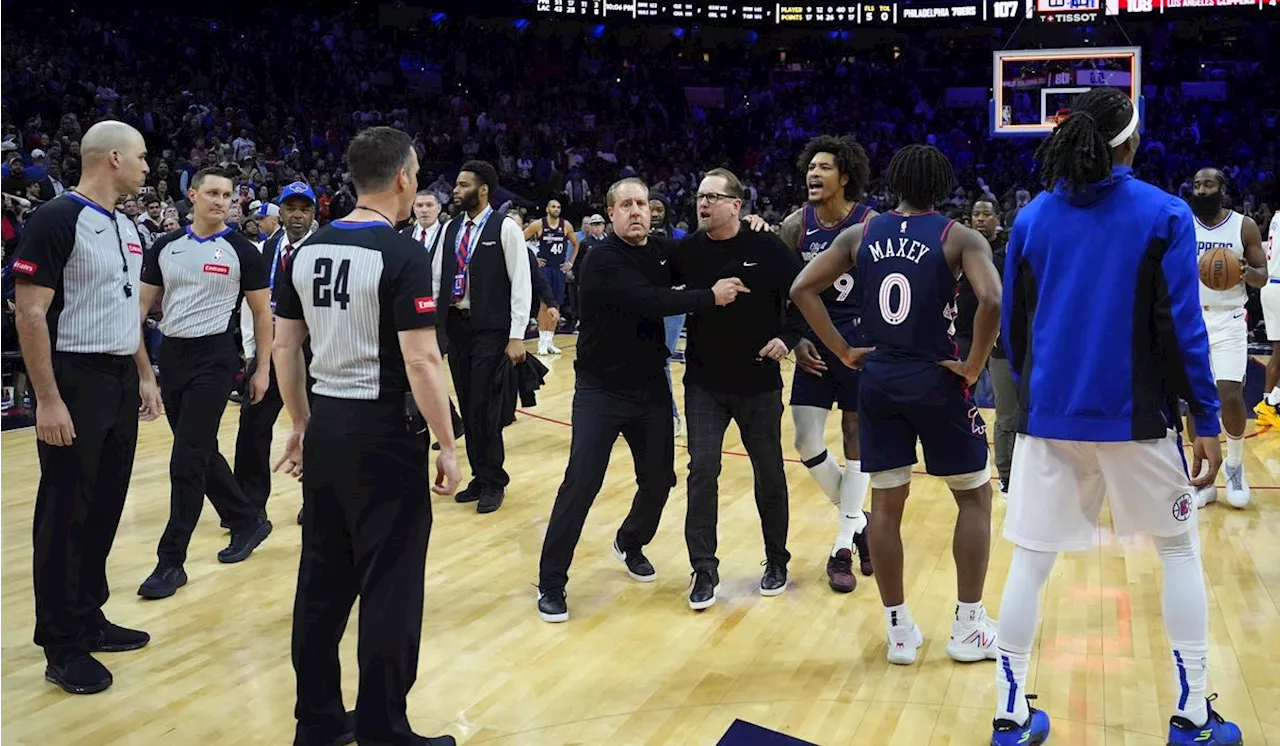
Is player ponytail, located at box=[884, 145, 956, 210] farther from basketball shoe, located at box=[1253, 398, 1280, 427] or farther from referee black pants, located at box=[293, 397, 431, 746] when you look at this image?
→ basketball shoe, located at box=[1253, 398, 1280, 427]

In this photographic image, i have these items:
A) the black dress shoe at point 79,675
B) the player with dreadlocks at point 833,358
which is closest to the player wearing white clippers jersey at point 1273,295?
the player with dreadlocks at point 833,358

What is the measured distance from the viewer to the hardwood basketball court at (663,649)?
3.65 meters

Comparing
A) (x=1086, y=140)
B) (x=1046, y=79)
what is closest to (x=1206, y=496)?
(x=1086, y=140)

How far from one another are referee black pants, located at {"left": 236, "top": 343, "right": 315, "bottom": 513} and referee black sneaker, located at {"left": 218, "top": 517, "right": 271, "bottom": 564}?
14cm

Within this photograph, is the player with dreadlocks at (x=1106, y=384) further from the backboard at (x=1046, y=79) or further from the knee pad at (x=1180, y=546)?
the backboard at (x=1046, y=79)

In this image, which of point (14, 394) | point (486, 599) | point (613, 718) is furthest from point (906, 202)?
point (14, 394)

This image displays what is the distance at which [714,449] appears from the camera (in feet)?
15.9

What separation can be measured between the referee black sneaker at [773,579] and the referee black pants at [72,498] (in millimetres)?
2687

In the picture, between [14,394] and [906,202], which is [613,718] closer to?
[906,202]

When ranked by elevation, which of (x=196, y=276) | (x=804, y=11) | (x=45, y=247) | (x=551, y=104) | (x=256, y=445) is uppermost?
(x=804, y=11)

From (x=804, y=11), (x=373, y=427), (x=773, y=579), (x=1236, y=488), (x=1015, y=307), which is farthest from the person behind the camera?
(x=804, y=11)

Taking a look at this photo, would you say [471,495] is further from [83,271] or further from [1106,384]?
[1106,384]

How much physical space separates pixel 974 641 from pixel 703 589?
1163mm

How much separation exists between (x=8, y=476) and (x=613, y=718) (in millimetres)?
5665
